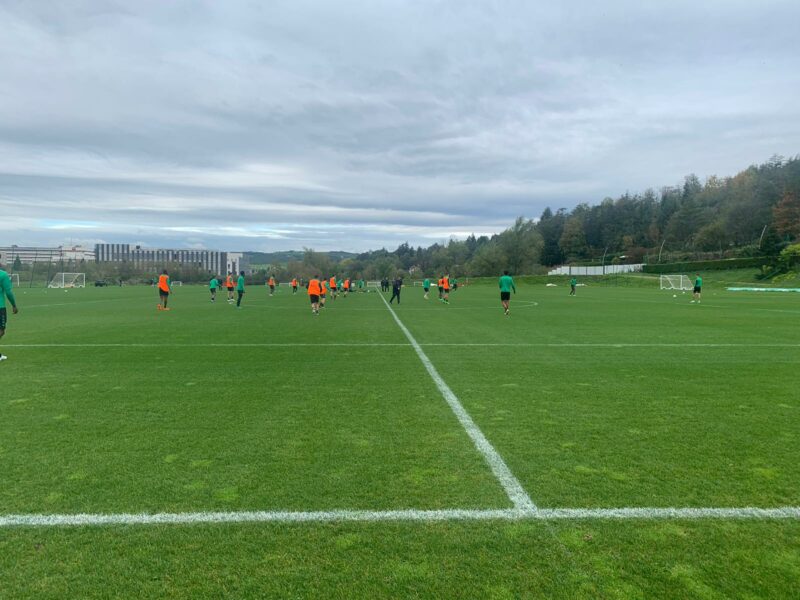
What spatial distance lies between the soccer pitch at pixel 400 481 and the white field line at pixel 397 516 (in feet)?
0.05

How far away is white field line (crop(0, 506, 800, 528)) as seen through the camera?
11.3 ft

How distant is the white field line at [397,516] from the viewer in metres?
3.46

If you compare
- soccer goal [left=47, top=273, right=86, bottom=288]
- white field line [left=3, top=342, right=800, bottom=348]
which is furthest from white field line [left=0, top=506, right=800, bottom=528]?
soccer goal [left=47, top=273, right=86, bottom=288]

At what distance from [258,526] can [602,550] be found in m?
2.08

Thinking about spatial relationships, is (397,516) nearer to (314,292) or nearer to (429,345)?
(429,345)

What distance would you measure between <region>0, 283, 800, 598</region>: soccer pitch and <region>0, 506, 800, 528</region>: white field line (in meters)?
0.01

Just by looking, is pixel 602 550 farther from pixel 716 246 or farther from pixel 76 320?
pixel 716 246

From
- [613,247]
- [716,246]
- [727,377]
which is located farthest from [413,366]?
[613,247]

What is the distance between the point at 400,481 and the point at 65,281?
3111 inches

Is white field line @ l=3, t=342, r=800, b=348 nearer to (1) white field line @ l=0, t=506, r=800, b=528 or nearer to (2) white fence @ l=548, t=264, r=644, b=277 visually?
(1) white field line @ l=0, t=506, r=800, b=528

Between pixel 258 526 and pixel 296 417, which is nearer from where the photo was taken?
pixel 258 526

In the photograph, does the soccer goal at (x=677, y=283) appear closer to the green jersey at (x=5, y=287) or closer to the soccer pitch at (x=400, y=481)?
the soccer pitch at (x=400, y=481)

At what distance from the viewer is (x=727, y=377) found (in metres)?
8.21

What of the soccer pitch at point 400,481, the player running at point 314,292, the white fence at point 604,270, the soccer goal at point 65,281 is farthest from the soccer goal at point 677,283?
the soccer goal at point 65,281
